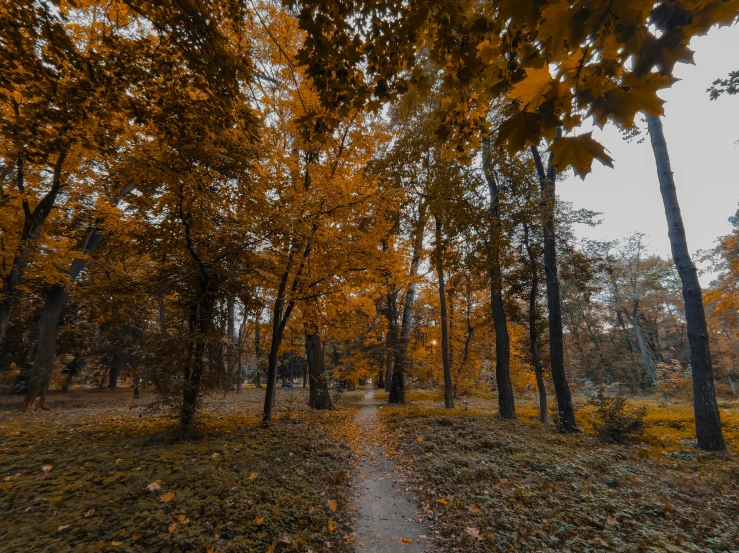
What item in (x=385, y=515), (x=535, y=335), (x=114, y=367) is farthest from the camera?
(x=114, y=367)

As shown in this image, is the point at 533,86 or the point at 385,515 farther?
the point at 385,515

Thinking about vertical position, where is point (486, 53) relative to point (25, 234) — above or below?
Answer: below

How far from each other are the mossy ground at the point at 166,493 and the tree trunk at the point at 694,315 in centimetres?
767

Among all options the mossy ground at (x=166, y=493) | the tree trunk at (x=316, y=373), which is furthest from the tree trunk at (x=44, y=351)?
the tree trunk at (x=316, y=373)

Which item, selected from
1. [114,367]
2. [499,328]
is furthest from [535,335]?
[114,367]

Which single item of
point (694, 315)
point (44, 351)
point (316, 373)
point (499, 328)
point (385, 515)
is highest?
point (694, 315)

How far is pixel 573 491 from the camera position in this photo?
408 cm

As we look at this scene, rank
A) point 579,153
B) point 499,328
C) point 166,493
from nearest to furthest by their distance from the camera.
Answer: point 579,153 < point 166,493 < point 499,328

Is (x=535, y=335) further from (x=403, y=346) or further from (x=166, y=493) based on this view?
(x=166, y=493)

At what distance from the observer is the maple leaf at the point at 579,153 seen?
127 centimetres

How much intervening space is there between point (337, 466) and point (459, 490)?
90.2 inches

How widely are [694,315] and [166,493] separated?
10.7 m

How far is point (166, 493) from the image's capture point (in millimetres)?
3457

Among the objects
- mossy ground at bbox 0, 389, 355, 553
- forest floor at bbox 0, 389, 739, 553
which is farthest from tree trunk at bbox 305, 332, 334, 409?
mossy ground at bbox 0, 389, 355, 553
